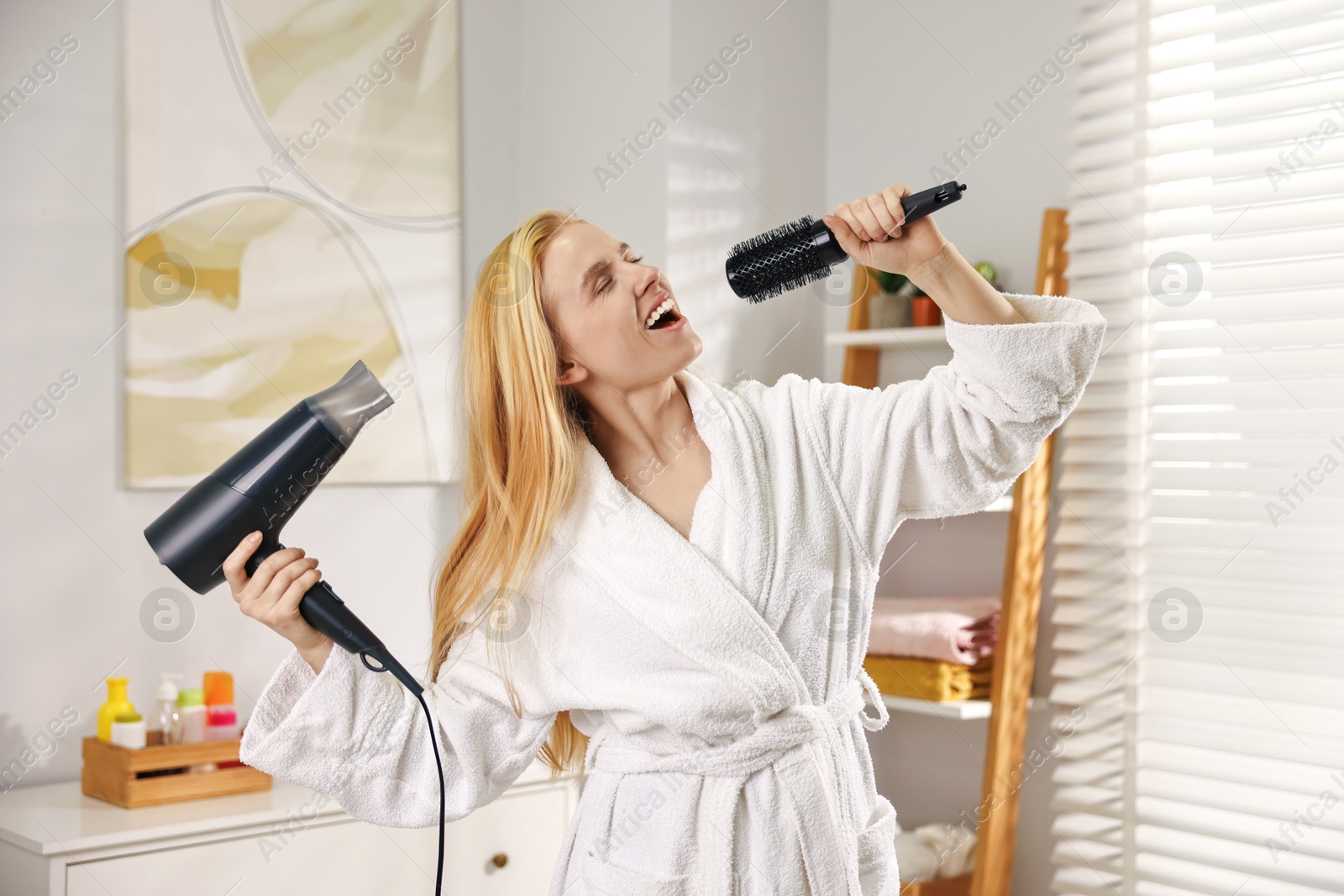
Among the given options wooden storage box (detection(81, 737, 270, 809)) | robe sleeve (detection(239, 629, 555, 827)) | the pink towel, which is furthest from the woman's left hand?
wooden storage box (detection(81, 737, 270, 809))

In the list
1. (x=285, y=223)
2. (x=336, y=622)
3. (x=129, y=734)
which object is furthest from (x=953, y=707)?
(x=285, y=223)

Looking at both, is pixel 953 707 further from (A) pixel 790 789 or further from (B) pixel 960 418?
(B) pixel 960 418

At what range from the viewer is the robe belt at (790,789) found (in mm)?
1033

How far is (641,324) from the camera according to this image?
1.10 m

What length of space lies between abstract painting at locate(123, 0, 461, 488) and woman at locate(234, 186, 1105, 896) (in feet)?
3.02

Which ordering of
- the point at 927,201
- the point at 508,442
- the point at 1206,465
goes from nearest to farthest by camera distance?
the point at 927,201
the point at 508,442
the point at 1206,465

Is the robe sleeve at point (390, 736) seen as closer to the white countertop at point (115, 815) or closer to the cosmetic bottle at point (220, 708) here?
the white countertop at point (115, 815)

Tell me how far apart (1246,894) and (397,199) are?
72.2 inches

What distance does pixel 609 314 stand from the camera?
43.1 inches

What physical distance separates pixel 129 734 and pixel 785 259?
1228mm

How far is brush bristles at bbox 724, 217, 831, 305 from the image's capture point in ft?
3.33

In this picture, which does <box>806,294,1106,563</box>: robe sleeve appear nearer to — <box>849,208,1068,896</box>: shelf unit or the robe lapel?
the robe lapel

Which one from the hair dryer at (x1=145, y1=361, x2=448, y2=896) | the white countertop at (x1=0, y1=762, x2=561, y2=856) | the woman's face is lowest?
the white countertop at (x1=0, y1=762, x2=561, y2=856)

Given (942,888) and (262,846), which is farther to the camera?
(942,888)
